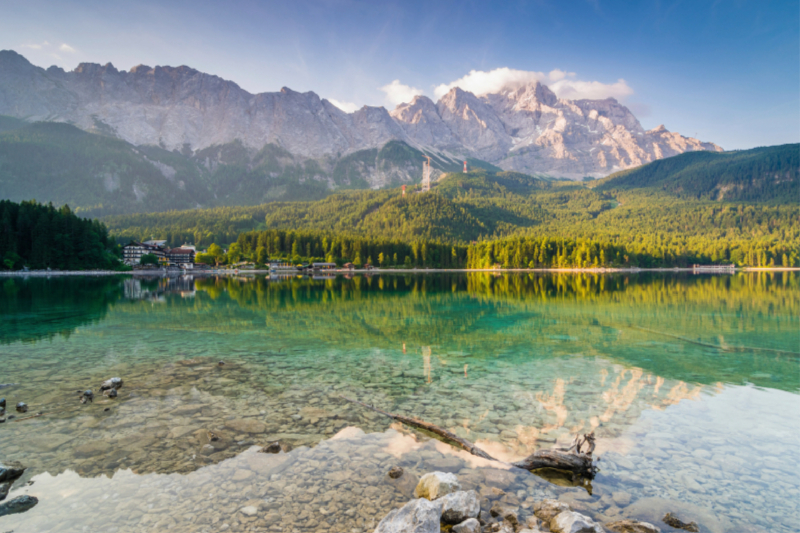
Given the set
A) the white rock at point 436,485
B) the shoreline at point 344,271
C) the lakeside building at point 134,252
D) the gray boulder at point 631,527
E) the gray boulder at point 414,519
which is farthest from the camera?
the lakeside building at point 134,252

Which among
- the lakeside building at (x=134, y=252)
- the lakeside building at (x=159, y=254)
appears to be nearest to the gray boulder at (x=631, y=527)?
the lakeside building at (x=159, y=254)

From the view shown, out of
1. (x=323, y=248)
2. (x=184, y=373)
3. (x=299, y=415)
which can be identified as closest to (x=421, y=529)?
(x=299, y=415)

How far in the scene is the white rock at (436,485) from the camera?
27.4 feet

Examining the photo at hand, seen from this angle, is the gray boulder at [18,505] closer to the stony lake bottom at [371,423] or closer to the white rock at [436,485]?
the stony lake bottom at [371,423]

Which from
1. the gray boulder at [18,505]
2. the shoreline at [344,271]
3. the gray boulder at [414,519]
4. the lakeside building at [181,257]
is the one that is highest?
the lakeside building at [181,257]

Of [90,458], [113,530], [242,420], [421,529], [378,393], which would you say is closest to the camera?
[421,529]

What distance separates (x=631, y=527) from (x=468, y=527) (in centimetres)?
306

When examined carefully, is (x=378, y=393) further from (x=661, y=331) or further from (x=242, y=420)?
(x=661, y=331)

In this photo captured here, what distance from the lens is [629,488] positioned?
916 centimetres

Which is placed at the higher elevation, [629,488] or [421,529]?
[421,529]

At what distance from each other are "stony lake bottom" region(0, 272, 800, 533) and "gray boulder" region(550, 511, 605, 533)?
43.3 inches

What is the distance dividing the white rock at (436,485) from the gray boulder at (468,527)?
0.98 m

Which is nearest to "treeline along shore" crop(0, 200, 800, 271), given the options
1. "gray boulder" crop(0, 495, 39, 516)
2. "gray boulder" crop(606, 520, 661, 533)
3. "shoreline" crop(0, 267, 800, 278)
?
"shoreline" crop(0, 267, 800, 278)

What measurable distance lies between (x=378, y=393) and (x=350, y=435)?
396cm
